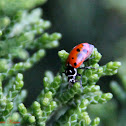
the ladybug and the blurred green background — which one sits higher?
the blurred green background

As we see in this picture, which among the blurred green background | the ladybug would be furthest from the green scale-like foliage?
the blurred green background

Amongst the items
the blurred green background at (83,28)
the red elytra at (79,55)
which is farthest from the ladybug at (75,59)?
the blurred green background at (83,28)

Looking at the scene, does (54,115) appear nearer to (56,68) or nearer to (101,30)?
(56,68)

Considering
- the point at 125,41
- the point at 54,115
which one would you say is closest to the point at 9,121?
the point at 54,115

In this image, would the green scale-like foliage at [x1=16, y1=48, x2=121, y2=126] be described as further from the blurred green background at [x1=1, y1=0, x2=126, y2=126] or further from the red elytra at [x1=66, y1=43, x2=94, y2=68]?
the blurred green background at [x1=1, y1=0, x2=126, y2=126]

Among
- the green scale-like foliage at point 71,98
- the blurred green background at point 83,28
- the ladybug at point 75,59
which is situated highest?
the blurred green background at point 83,28

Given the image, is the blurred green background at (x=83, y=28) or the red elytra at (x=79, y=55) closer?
the red elytra at (x=79, y=55)

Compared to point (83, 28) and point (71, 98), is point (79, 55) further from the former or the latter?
point (83, 28)

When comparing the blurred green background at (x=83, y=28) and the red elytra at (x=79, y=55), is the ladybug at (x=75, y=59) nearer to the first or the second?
the red elytra at (x=79, y=55)

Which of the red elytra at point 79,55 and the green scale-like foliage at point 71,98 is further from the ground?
the red elytra at point 79,55
